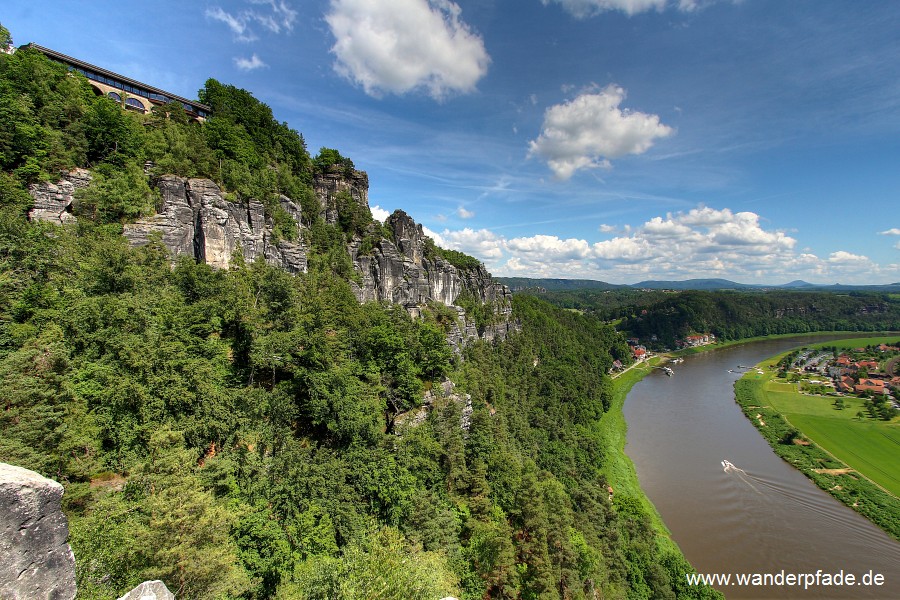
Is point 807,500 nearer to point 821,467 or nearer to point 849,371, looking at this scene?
point 821,467

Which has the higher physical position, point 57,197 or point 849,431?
point 57,197

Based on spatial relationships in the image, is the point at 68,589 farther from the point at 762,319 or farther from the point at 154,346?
the point at 762,319

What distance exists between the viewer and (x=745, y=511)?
89.7 ft

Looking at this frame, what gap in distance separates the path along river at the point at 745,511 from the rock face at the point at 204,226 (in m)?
37.4

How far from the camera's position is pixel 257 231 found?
26.0 metres

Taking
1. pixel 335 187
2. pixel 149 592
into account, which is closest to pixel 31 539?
pixel 149 592

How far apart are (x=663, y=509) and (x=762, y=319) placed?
133m

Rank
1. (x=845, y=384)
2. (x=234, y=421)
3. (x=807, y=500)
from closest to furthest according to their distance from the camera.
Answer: (x=234, y=421) → (x=807, y=500) → (x=845, y=384)

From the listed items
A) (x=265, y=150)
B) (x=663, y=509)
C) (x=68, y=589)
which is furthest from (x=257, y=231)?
(x=663, y=509)

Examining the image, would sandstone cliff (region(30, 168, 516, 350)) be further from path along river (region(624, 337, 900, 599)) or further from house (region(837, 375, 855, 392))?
house (region(837, 375, 855, 392))

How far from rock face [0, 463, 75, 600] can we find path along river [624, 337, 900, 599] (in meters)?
29.8

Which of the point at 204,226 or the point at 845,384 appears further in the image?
the point at 845,384

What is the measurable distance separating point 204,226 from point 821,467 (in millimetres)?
57913

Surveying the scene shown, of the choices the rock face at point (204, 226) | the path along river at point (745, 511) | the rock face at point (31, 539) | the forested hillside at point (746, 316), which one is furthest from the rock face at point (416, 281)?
the forested hillside at point (746, 316)
